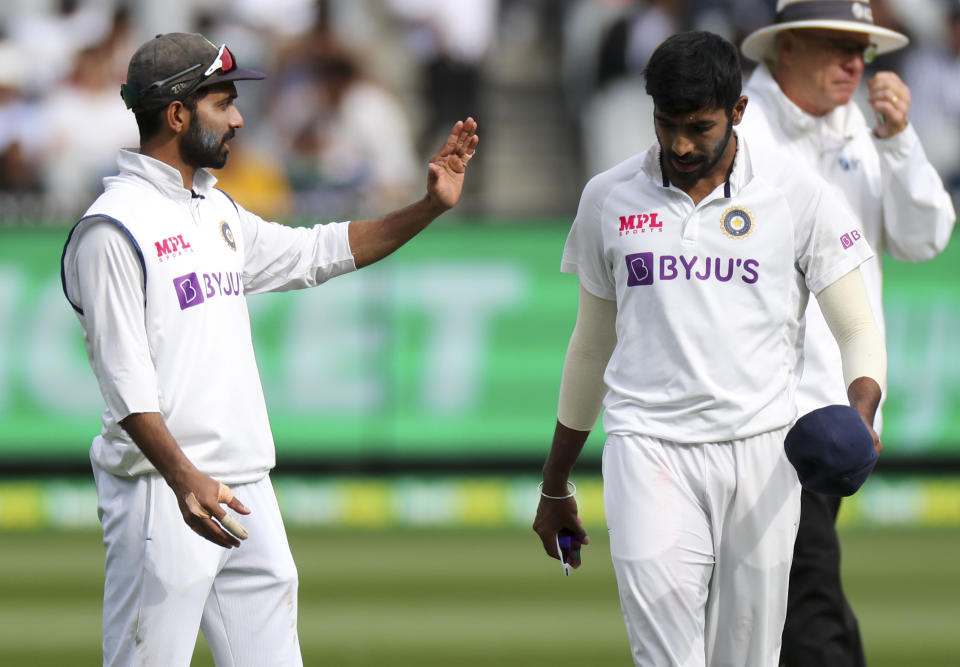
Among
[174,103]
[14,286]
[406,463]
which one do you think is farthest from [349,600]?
[174,103]

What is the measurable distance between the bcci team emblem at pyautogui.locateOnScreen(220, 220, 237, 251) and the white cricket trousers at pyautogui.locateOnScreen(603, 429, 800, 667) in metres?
1.08

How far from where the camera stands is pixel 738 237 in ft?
11.7

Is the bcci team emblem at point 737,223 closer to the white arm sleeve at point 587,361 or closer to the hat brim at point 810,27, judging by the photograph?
the white arm sleeve at point 587,361

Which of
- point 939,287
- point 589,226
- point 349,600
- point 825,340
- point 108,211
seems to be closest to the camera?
point 108,211

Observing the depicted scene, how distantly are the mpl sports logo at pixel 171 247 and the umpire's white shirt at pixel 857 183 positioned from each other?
5.50 feet

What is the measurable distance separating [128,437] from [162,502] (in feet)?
0.57

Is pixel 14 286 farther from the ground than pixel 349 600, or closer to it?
farther from the ground

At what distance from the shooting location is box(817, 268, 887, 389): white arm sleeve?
11.8ft

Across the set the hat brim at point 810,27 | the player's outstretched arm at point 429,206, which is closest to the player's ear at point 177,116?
the player's outstretched arm at point 429,206

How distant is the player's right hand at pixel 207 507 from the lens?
3342mm

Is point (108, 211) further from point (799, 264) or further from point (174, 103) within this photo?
point (799, 264)

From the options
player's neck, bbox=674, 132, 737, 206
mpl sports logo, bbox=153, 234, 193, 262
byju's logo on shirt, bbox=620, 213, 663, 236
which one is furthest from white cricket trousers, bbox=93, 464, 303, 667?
player's neck, bbox=674, 132, 737, 206

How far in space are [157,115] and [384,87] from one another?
6.46m

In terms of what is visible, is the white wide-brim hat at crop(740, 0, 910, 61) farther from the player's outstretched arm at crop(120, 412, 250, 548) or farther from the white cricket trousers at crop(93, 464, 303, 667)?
the player's outstretched arm at crop(120, 412, 250, 548)
